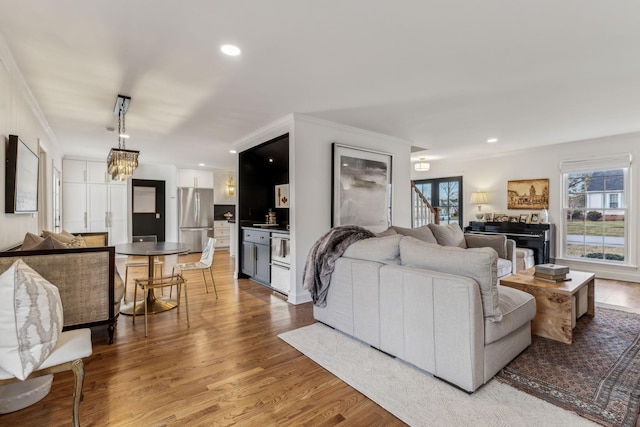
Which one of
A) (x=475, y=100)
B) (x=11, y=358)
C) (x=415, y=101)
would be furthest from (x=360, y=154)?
(x=11, y=358)

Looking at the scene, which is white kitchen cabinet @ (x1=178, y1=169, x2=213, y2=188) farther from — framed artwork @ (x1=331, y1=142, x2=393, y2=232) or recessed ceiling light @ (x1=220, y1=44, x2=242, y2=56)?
recessed ceiling light @ (x1=220, y1=44, x2=242, y2=56)

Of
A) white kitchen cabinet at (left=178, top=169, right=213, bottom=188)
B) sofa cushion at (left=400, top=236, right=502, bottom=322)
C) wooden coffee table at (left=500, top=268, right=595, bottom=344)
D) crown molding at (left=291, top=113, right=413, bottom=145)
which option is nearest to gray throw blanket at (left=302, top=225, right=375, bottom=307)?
sofa cushion at (left=400, top=236, right=502, bottom=322)

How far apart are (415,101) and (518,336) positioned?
2.44m

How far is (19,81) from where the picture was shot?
2.77 meters

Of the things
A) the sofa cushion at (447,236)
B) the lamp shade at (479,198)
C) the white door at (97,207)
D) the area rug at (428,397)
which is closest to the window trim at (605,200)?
the lamp shade at (479,198)

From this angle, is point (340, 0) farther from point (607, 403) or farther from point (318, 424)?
point (607, 403)

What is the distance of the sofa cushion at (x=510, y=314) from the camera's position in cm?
199

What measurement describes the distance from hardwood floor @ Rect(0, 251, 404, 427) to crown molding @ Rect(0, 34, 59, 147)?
2.34 meters

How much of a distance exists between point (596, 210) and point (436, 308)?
5149 millimetres

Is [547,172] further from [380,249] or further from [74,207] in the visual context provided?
[74,207]

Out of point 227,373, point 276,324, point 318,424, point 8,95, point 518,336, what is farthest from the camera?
point 276,324

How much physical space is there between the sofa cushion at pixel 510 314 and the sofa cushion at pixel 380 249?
0.77 metres

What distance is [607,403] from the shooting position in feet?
5.96

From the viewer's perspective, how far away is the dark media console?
208 inches
